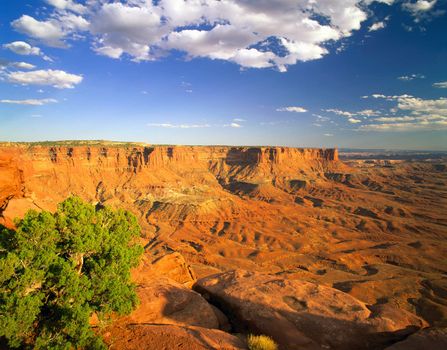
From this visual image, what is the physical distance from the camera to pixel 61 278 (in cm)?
1139

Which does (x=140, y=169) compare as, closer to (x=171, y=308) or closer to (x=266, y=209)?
(x=266, y=209)

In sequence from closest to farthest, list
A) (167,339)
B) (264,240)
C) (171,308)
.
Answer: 1. (167,339)
2. (171,308)
3. (264,240)

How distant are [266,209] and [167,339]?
78644 millimetres

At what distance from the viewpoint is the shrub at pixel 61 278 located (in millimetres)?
10461

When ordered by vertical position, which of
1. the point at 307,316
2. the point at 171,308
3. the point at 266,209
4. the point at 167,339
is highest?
the point at 167,339

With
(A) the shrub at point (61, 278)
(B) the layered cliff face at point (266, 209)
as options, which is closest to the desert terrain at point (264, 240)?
(B) the layered cliff face at point (266, 209)

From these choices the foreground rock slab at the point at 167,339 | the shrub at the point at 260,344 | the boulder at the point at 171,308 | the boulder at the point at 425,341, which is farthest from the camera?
the boulder at the point at 171,308

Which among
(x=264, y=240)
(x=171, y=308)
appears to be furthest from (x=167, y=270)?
(x=264, y=240)

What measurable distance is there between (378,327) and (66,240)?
Result: 1672cm

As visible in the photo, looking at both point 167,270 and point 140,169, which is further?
point 140,169

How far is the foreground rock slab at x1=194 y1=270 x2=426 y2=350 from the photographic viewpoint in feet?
49.4

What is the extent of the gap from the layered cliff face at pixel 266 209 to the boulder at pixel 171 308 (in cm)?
360

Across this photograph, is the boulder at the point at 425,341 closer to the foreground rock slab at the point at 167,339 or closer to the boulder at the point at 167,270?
the foreground rock slab at the point at 167,339

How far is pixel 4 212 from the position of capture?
1880cm
